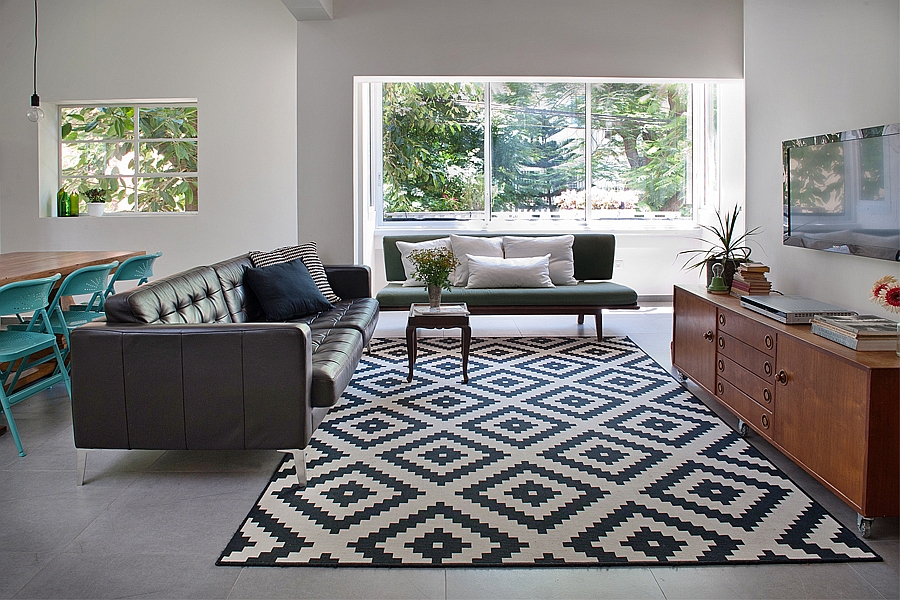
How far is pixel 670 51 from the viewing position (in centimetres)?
619

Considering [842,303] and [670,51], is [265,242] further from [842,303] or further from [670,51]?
[842,303]

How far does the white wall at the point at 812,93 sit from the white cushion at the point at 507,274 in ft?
5.81

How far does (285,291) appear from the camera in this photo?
4699mm

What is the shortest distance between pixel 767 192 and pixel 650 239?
3.25m

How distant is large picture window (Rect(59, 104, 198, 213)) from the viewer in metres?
7.31

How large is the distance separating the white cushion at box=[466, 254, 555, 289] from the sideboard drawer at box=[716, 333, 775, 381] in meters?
2.38

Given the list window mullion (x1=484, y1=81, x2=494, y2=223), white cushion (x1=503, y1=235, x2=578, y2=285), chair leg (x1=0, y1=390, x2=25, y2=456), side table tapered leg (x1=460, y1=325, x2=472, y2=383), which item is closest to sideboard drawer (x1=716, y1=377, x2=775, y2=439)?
side table tapered leg (x1=460, y1=325, x2=472, y2=383)

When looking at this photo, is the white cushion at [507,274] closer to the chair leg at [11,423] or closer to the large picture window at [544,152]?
the large picture window at [544,152]

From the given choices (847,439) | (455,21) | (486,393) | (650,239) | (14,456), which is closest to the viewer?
(847,439)

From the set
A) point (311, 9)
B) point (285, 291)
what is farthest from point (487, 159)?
point (285, 291)

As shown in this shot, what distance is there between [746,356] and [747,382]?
0.12 meters

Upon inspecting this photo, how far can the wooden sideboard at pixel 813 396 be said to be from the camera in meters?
2.50

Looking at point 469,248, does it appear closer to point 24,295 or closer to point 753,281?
point 753,281

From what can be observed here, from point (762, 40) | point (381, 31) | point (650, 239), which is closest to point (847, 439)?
point (762, 40)
